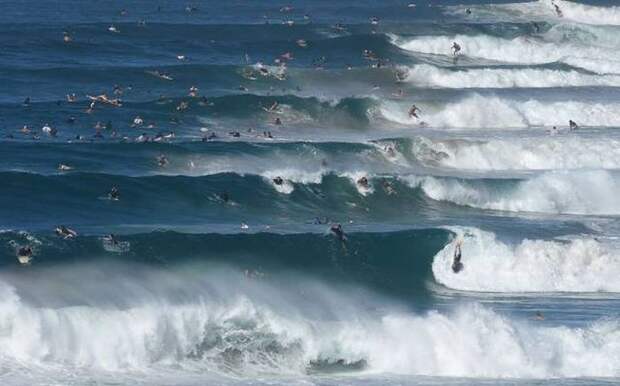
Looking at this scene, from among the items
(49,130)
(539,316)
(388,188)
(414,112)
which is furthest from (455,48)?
(539,316)

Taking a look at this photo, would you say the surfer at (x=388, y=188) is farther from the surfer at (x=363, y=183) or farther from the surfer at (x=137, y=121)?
the surfer at (x=137, y=121)

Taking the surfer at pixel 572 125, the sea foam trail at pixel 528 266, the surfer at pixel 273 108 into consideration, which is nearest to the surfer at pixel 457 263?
the sea foam trail at pixel 528 266

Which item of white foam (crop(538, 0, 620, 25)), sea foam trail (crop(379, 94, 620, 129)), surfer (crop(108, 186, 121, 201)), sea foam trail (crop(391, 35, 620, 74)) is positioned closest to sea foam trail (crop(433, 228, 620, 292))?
surfer (crop(108, 186, 121, 201))

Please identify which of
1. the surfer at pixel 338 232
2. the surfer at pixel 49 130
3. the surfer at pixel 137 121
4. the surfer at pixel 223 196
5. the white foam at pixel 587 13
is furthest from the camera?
the white foam at pixel 587 13

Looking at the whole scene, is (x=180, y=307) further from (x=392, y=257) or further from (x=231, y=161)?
(x=231, y=161)

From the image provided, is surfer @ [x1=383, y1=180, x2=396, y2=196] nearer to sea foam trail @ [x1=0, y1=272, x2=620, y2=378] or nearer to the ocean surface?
the ocean surface

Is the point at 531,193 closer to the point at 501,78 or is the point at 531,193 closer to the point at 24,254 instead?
the point at 24,254

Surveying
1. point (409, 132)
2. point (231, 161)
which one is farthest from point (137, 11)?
point (231, 161)

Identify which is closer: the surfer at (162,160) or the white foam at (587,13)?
the surfer at (162,160)
